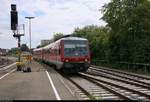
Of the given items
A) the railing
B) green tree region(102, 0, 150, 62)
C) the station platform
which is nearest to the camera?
the station platform

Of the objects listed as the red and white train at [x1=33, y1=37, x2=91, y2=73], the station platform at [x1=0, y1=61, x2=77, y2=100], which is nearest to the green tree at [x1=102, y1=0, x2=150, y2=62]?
the red and white train at [x1=33, y1=37, x2=91, y2=73]

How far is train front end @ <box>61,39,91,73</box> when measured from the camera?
110 ft

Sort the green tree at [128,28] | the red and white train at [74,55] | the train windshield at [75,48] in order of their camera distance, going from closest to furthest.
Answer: the red and white train at [74,55] → the train windshield at [75,48] → the green tree at [128,28]

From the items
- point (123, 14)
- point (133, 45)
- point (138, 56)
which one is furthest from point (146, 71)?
point (123, 14)

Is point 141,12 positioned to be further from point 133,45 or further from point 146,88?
point 146,88

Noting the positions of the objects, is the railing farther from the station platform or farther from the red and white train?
the station platform

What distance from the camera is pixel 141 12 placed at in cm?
4428

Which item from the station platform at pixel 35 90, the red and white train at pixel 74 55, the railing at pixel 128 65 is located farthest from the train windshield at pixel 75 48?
the station platform at pixel 35 90

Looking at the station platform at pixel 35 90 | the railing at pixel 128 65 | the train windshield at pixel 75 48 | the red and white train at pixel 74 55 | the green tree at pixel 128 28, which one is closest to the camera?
the station platform at pixel 35 90

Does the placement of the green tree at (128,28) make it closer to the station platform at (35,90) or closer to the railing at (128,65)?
the railing at (128,65)

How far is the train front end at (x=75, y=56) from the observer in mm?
33656

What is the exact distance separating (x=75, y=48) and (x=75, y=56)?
824 millimetres

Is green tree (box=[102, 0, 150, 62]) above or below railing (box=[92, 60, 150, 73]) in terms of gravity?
above

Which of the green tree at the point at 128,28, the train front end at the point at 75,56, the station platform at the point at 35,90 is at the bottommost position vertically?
the station platform at the point at 35,90
